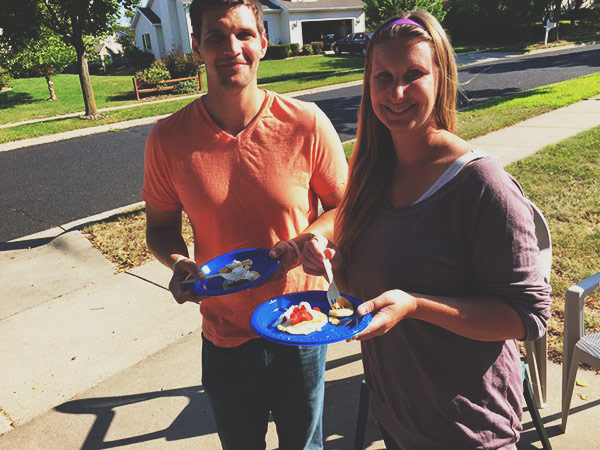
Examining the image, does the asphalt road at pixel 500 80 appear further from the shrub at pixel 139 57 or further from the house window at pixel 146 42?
the house window at pixel 146 42

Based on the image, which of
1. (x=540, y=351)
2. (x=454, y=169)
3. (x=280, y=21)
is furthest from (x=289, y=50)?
(x=454, y=169)

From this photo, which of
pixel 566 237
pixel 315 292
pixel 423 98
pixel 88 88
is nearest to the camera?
pixel 423 98

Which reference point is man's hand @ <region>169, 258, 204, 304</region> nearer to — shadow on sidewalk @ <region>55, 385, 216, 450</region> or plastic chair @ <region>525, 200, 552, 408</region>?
shadow on sidewalk @ <region>55, 385, 216, 450</region>

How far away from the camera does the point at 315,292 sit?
6.66 feet

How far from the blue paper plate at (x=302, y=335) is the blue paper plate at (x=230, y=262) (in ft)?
0.40

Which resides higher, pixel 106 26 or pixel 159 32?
pixel 159 32

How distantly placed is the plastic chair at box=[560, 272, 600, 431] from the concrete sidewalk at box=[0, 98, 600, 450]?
0.97 ft

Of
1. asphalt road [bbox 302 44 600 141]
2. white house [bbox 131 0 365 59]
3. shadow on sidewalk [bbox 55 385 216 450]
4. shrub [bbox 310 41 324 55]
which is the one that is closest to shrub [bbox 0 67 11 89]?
asphalt road [bbox 302 44 600 141]

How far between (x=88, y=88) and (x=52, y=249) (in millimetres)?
11721

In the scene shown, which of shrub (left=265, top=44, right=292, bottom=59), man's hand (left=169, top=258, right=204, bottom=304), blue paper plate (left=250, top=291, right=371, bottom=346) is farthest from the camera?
shrub (left=265, top=44, right=292, bottom=59)

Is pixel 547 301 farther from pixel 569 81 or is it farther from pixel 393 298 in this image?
pixel 569 81

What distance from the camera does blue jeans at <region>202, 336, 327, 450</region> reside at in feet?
7.13

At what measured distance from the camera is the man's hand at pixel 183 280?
195 cm

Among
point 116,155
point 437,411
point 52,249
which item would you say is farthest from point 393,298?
point 116,155
